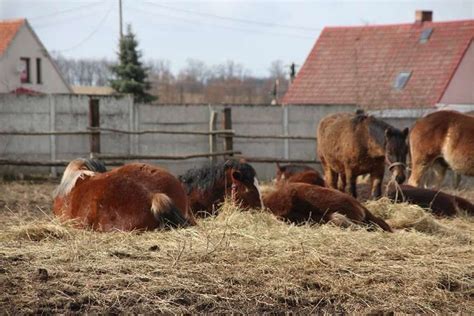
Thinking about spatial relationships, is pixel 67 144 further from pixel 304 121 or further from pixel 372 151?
pixel 372 151

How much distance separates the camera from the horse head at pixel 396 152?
373 inches

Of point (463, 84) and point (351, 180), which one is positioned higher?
point (463, 84)

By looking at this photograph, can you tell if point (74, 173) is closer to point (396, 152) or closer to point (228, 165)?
point (228, 165)

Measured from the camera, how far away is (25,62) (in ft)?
134

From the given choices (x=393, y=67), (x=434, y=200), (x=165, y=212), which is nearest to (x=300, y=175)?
(x=434, y=200)

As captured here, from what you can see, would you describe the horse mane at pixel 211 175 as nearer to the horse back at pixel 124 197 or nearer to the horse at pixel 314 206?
the horse at pixel 314 206

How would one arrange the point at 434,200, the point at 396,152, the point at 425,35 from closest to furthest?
the point at 434,200
the point at 396,152
the point at 425,35

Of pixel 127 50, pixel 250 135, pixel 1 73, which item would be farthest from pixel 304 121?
pixel 1 73

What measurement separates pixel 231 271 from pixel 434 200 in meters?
4.62

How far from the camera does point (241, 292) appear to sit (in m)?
4.26

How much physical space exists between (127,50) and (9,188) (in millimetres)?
21397

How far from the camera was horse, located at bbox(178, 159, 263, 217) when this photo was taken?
6.93 meters

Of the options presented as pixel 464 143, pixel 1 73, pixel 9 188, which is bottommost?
pixel 9 188

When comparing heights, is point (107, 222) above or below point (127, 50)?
below
